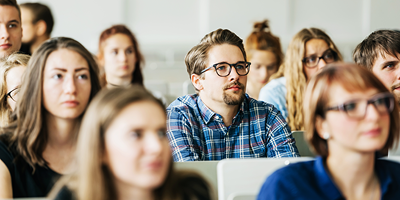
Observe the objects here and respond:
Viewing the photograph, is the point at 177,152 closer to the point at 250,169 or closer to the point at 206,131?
the point at 206,131

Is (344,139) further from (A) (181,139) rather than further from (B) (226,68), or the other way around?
(B) (226,68)

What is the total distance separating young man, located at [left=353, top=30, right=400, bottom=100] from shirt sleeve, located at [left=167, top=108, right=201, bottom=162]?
1085 millimetres

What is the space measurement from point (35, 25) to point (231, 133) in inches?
92.3

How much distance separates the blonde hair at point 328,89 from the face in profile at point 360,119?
2 cm

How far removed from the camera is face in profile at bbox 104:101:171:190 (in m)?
1.01

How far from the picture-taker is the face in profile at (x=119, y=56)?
3518 mm

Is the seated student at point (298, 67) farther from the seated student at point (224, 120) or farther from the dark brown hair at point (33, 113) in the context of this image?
the dark brown hair at point (33, 113)

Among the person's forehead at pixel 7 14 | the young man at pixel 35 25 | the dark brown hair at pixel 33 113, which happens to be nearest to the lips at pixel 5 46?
the person's forehead at pixel 7 14

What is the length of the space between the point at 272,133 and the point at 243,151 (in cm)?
18

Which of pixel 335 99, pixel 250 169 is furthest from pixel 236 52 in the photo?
pixel 335 99

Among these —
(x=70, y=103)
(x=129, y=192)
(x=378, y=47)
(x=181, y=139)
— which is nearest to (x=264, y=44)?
(x=378, y=47)

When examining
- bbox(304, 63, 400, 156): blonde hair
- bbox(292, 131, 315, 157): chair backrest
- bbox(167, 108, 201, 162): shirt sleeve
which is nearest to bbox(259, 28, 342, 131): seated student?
bbox(292, 131, 315, 157): chair backrest

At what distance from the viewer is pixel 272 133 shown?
2.13 m

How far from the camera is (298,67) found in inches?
118
